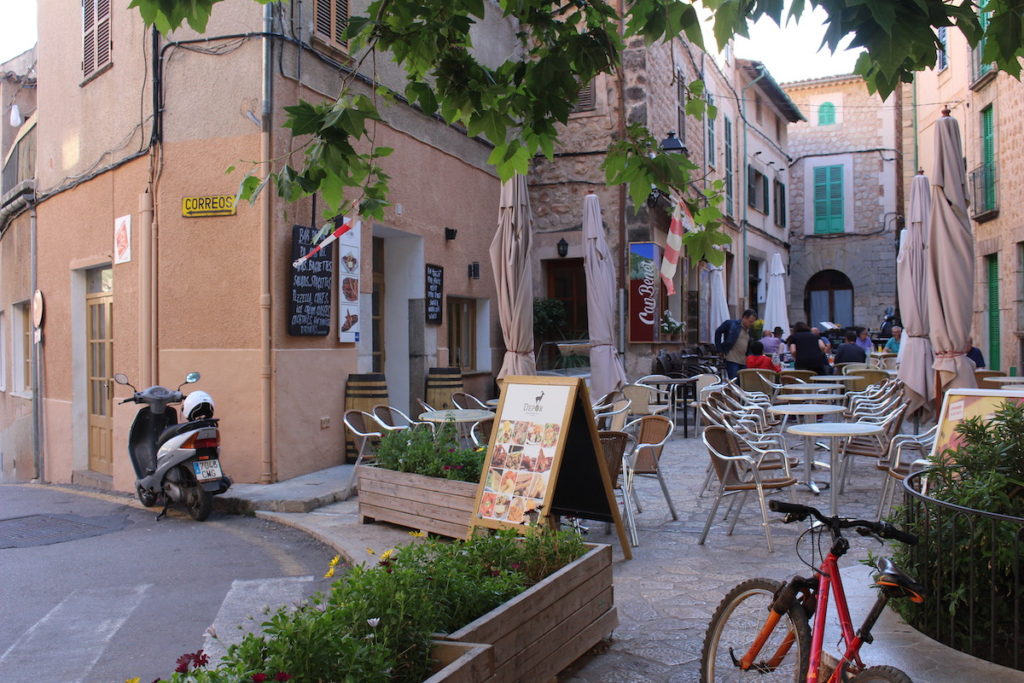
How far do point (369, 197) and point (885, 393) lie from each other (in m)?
6.73

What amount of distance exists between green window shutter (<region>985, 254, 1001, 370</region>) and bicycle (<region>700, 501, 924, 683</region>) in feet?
42.6

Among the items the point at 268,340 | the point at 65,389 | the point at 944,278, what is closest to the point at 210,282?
the point at 268,340

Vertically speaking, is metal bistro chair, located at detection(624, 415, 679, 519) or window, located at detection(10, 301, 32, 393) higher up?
window, located at detection(10, 301, 32, 393)

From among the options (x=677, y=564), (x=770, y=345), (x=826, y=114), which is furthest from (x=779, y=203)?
(x=677, y=564)

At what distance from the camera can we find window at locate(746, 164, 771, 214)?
2267cm

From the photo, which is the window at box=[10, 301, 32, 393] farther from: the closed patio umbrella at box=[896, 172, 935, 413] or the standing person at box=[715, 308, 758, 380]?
the closed patio umbrella at box=[896, 172, 935, 413]

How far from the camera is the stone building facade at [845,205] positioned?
26391mm

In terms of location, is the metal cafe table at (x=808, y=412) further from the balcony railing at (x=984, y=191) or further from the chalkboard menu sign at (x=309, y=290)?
the balcony railing at (x=984, y=191)

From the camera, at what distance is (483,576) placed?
3256 mm

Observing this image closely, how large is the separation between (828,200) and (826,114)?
3002mm

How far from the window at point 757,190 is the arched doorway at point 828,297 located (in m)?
4.42

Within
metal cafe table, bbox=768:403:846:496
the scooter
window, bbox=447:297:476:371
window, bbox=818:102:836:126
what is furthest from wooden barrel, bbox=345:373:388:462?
window, bbox=818:102:836:126

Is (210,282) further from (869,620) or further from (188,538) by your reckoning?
(869,620)

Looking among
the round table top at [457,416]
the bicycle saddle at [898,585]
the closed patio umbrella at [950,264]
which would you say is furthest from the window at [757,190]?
the bicycle saddle at [898,585]
